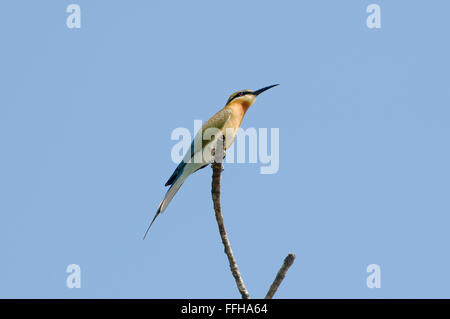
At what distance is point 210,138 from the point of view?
4332mm

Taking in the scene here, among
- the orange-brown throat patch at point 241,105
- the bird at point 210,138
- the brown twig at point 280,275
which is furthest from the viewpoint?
the orange-brown throat patch at point 241,105

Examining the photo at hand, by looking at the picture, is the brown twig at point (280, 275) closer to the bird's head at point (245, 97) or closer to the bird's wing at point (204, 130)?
the bird's wing at point (204, 130)

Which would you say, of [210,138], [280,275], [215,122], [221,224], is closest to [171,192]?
[210,138]

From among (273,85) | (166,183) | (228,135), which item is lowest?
(166,183)

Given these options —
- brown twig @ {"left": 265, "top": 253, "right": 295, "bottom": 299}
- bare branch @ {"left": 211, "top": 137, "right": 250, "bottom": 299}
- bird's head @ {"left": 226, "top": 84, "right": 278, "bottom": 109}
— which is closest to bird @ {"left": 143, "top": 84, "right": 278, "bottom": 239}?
bird's head @ {"left": 226, "top": 84, "right": 278, "bottom": 109}

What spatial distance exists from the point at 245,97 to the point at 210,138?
61cm

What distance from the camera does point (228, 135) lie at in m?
4.30

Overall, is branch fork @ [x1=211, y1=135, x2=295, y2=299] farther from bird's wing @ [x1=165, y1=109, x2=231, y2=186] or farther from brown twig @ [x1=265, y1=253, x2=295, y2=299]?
bird's wing @ [x1=165, y1=109, x2=231, y2=186]

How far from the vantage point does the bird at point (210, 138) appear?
159 inches

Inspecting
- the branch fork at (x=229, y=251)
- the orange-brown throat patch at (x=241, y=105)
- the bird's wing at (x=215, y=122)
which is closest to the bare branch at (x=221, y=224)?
the branch fork at (x=229, y=251)

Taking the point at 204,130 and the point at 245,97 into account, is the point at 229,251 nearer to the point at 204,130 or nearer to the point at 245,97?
the point at 204,130
